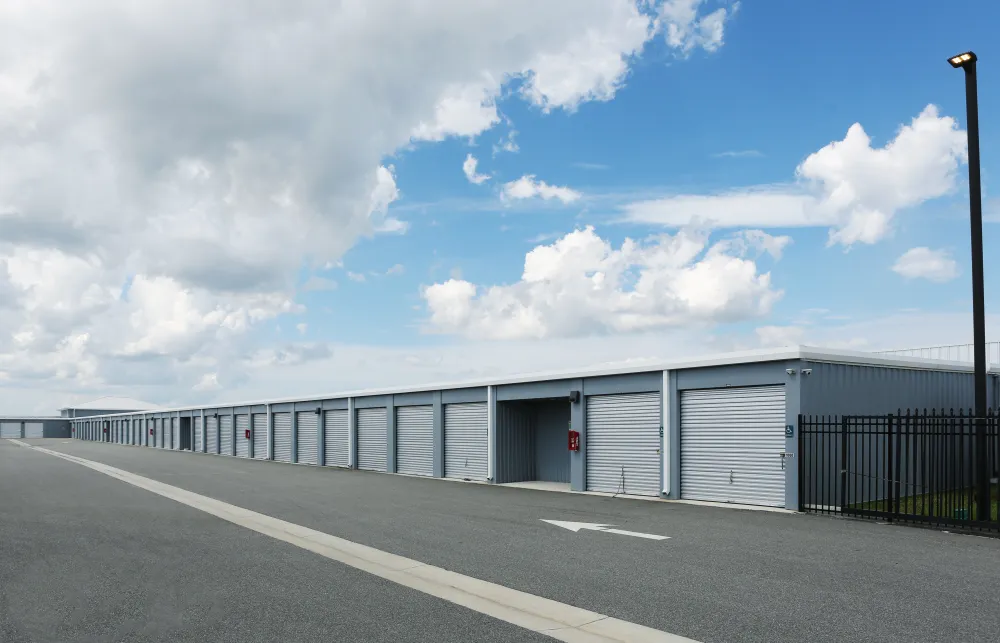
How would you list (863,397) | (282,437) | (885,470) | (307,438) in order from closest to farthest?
(885,470)
(863,397)
(307,438)
(282,437)

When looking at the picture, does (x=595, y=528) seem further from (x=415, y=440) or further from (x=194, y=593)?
(x=415, y=440)

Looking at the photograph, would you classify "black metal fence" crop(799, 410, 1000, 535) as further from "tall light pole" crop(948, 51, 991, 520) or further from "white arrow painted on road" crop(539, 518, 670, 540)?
"white arrow painted on road" crop(539, 518, 670, 540)

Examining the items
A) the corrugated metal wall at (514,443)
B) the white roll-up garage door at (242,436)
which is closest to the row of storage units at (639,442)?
the corrugated metal wall at (514,443)

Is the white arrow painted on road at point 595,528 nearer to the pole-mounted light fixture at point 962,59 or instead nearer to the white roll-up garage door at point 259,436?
the pole-mounted light fixture at point 962,59

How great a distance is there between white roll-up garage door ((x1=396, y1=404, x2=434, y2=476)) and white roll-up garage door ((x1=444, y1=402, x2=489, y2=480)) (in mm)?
1129

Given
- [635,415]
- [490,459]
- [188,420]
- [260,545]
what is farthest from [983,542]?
[188,420]

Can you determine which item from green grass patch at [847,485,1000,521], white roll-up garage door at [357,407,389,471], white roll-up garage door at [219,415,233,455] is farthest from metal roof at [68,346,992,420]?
white roll-up garage door at [219,415,233,455]

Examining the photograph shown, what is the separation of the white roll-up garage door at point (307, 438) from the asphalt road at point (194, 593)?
2393cm

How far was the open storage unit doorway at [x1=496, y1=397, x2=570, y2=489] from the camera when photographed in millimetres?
24797

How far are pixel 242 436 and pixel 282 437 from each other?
7.43 m

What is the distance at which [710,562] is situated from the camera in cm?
994

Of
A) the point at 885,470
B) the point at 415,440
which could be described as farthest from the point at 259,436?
the point at 885,470

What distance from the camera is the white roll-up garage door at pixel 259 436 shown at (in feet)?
146

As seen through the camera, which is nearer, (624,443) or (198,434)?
(624,443)
